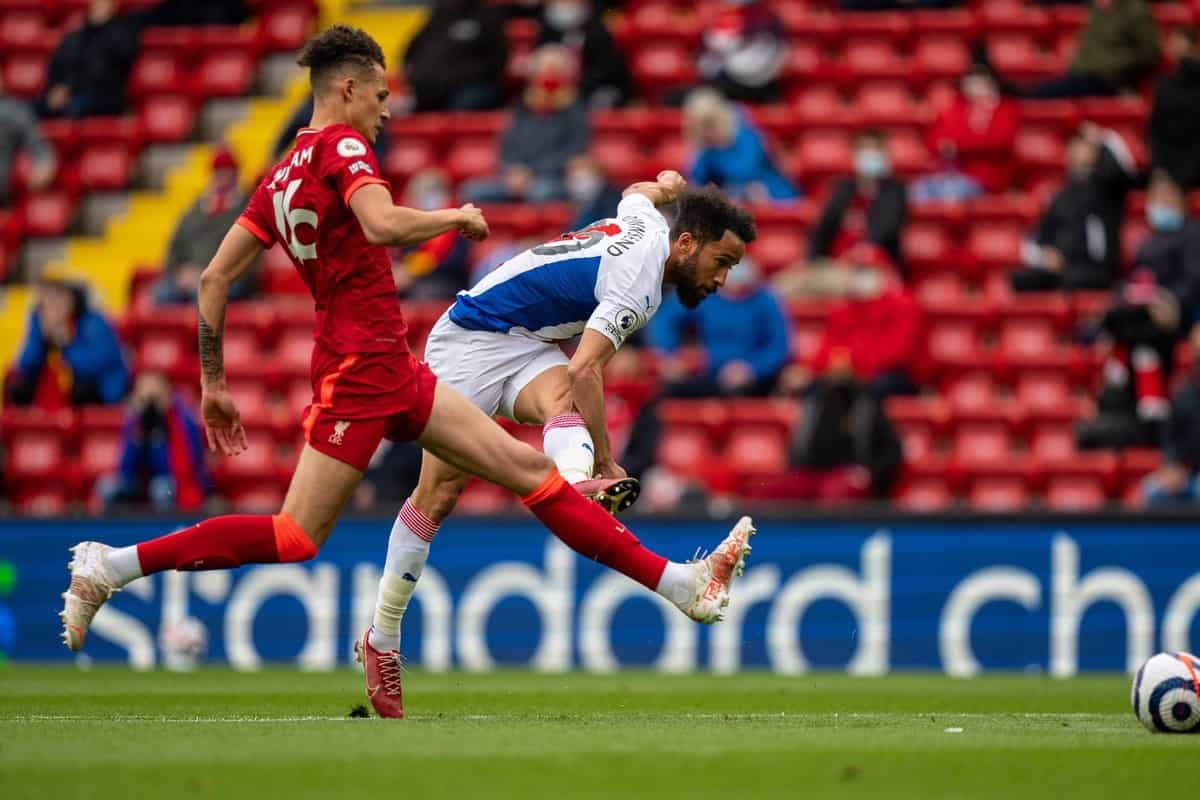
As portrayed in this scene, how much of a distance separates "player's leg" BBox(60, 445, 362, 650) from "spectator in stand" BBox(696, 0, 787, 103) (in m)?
11.5

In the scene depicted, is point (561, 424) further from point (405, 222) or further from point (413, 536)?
point (405, 222)

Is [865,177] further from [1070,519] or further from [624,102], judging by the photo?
[1070,519]

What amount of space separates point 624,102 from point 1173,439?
22.4ft

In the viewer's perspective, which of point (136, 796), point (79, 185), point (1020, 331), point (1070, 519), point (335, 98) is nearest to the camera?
point (136, 796)

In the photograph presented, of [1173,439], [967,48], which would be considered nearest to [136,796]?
[1173,439]

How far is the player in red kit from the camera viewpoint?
24.5ft

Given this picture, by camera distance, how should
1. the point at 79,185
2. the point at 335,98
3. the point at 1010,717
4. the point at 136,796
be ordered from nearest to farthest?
the point at 136,796, the point at 335,98, the point at 1010,717, the point at 79,185

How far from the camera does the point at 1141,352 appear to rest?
15.1 meters

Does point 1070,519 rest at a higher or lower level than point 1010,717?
higher

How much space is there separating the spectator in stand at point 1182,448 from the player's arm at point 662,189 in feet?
20.9

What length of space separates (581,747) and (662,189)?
322 centimetres

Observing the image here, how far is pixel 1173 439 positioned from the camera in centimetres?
1434

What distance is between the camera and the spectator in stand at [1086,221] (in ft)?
52.9

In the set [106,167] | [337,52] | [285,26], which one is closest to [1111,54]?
[285,26]
